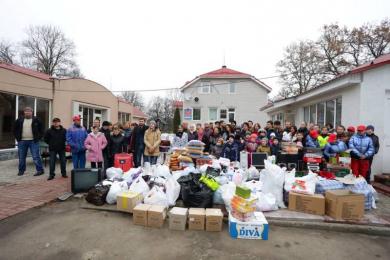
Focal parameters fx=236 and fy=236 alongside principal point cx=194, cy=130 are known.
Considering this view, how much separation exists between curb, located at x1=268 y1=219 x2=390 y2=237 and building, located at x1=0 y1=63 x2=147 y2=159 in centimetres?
981

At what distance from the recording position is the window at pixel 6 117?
8805mm

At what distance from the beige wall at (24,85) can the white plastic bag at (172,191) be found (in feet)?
25.8

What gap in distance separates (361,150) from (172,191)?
4615 millimetres

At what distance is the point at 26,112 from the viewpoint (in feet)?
20.6

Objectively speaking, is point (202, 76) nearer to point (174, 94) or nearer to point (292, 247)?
point (292, 247)

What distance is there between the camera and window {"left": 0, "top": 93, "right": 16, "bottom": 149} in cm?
880

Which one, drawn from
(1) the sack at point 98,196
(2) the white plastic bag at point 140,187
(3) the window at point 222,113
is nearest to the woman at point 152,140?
(2) the white plastic bag at point 140,187

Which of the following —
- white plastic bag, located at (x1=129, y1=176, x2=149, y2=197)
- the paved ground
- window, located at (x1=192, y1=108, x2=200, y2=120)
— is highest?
window, located at (x1=192, y1=108, x2=200, y2=120)

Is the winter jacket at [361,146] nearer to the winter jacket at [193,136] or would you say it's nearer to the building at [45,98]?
the winter jacket at [193,136]

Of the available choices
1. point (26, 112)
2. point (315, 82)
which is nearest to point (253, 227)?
point (26, 112)

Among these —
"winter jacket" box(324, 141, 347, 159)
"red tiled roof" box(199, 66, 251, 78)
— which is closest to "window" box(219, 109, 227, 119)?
"red tiled roof" box(199, 66, 251, 78)

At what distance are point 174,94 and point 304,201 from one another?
4545 centimetres

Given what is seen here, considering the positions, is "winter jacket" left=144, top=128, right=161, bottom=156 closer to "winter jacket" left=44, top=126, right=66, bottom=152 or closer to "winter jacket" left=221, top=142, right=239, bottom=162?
"winter jacket" left=221, top=142, right=239, bottom=162

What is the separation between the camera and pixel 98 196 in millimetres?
4559
